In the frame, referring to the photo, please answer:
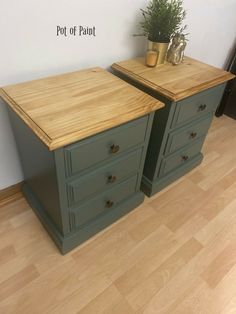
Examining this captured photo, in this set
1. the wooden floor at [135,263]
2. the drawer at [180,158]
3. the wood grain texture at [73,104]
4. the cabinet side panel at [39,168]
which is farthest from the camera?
the drawer at [180,158]

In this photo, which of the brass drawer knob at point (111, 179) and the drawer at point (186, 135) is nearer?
the brass drawer knob at point (111, 179)

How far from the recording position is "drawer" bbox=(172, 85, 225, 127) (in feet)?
3.95

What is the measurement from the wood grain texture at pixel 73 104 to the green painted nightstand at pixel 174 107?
0.43ft

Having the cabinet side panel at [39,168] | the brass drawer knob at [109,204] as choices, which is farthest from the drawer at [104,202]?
the cabinet side panel at [39,168]

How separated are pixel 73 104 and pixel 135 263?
80 centimetres

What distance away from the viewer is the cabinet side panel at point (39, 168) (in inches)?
36.4

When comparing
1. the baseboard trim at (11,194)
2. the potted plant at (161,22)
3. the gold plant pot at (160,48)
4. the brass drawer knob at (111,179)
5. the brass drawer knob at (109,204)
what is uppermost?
the potted plant at (161,22)

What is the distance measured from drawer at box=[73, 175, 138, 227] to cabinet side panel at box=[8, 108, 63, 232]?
10 centimetres

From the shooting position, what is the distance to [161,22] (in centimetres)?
122

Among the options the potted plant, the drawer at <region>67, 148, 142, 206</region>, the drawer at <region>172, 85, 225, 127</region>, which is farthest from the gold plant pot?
the drawer at <region>67, 148, 142, 206</region>

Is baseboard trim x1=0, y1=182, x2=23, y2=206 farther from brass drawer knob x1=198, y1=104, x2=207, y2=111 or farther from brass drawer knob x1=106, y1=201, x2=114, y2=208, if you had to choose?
brass drawer knob x1=198, y1=104, x2=207, y2=111

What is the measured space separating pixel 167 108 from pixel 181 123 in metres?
0.18

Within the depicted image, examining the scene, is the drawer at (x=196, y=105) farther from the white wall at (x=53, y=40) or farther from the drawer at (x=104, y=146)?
the white wall at (x=53, y=40)

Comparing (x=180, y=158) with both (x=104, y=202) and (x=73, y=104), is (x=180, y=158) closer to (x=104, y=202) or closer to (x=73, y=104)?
(x=104, y=202)
